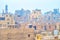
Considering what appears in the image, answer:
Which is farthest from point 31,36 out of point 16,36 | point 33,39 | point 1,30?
point 1,30

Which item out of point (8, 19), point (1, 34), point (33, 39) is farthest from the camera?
point (8, 19)

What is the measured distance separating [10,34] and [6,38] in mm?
144

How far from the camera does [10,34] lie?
202 inches

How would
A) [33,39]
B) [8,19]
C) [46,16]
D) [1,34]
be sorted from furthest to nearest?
1. [46,16]
2. [8,19]
3. [33,39]
4. [1,34]

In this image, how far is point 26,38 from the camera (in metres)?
5.23

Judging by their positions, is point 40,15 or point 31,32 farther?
point 40,15

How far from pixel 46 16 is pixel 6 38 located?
9.09m

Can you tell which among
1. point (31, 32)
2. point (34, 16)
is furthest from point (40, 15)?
point (31, 32)

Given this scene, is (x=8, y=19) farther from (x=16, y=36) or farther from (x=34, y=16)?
(x=16, y=36)

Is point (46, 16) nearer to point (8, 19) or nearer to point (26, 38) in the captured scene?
point (8, 19)

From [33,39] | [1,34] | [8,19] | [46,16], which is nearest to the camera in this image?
[1,34]

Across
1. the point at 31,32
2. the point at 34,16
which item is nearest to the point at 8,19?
the point at 34,16

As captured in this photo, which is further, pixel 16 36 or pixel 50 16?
pixel 50 16

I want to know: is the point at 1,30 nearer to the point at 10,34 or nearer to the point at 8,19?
the point at 10,34
